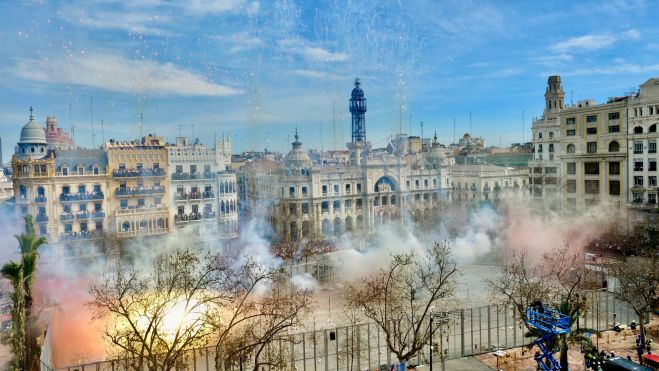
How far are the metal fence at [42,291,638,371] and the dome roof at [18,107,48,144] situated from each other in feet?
85.8

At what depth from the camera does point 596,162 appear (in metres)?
54.4

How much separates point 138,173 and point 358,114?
149 feet

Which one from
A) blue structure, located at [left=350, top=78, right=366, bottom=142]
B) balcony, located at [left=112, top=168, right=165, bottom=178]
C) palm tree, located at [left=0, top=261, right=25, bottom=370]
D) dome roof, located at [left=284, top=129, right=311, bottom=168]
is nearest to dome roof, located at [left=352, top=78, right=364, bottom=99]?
blue structure, located at [left=350, top=78, right=366, bottom=142]

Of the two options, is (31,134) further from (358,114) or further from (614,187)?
(614,187)

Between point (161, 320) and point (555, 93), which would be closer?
point (161, 320)

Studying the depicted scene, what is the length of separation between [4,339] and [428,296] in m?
25.1

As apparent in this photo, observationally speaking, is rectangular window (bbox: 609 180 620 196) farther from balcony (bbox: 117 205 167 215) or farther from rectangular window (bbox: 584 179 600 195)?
balcony (bbox: 117 205 167 215)

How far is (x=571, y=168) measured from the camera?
188ft

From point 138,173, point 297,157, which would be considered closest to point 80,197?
point 138,173

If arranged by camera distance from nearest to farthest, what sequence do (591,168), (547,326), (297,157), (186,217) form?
1. (547,326)
2. (186,217)
3. (591,168)
4. (297,157)

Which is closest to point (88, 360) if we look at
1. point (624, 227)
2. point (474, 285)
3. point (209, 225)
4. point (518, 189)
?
point (209, 225)

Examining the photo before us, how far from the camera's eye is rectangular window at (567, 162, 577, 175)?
56.7 m

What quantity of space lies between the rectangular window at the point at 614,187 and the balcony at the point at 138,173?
148 ft

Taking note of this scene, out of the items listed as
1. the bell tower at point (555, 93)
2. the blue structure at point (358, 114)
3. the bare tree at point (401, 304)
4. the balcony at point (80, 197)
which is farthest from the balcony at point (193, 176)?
the bell tower at point (555, 93)
